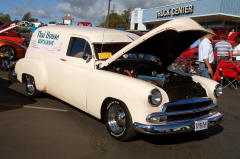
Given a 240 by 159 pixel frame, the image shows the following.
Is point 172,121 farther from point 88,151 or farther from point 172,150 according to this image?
point 88,151

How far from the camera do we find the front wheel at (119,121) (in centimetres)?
403

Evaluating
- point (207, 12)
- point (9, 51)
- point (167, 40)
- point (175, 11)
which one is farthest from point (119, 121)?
point (175, 11)

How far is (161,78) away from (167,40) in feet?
2.72

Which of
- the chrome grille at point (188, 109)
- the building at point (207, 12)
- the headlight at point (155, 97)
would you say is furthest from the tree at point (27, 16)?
the headlight at point (155, 97)

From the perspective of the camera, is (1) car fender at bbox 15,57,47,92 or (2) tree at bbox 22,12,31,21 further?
(2) tree at bbox 22,12,31,21

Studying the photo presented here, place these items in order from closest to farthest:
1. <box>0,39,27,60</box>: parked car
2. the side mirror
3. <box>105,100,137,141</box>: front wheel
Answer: <box>105,100,137,141</box>: front wheel, the side mirror, <box>0,39,27,60</box>: parked car

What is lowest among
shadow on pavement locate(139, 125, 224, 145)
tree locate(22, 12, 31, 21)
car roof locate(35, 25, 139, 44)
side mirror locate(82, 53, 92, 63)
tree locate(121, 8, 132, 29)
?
shadow on pavement locate(139, 125, 224, 145)

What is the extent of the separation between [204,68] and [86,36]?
3.97 m

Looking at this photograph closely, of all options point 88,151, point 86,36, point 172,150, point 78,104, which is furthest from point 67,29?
point 172,150

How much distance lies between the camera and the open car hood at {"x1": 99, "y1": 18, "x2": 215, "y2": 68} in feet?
13.6

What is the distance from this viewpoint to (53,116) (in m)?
5.44

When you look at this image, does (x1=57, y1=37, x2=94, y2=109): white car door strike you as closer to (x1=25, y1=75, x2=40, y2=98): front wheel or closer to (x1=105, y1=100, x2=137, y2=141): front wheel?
(x1=105, y1=100, x2=137, y2=141): front wheel

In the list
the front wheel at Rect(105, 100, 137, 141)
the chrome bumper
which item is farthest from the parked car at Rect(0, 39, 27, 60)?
the chrome bumper

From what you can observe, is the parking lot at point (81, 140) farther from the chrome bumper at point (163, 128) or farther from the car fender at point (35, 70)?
the car fender at point (35, 70)
